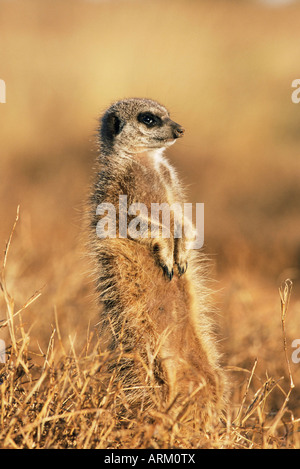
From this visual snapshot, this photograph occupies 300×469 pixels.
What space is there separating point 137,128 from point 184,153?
598 centimetres

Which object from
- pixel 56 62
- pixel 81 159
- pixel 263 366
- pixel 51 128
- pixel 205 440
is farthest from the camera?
pixel 56 62

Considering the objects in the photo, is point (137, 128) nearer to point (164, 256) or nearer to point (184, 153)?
point (164, 256)

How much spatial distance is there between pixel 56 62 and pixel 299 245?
797cm

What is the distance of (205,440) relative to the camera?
199 centimetres

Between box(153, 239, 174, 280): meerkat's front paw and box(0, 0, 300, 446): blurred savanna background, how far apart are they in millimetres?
611

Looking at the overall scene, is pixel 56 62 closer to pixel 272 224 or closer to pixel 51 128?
pixel 51 128

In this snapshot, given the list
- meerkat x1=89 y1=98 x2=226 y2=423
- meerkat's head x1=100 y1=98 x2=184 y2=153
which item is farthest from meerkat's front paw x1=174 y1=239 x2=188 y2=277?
meerkat's head x1=100 y1=98 x2=184 y2=153

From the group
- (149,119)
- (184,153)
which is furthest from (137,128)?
(184,153)

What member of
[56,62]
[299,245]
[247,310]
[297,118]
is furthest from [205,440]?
[56,62]

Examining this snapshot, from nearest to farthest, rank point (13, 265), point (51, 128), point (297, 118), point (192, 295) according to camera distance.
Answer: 1. point (192, 295)
2. point (13, 265)
3. point (297, 118)
4. point (51, 128)

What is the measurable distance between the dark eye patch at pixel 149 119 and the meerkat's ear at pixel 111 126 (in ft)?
0.32

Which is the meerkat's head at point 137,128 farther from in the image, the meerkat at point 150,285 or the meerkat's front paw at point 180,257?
the meerkat's front paw at point 180,257

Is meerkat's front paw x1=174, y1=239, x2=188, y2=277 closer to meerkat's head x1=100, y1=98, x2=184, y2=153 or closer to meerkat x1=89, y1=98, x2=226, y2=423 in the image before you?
meerkat x1=89, y1=98, x2=226, y2=423

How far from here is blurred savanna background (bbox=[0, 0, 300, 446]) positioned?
12.8ft
